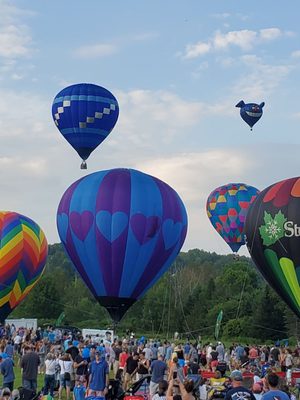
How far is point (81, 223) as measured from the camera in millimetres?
24078

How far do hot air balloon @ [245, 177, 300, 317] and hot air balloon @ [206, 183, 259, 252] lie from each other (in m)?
19.6

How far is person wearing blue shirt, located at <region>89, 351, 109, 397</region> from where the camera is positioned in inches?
473

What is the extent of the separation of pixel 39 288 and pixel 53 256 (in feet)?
196

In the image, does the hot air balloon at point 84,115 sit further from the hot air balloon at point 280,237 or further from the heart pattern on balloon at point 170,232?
the hot air balloon at point 280,237

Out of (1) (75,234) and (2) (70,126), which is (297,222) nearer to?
(1) (75,234)

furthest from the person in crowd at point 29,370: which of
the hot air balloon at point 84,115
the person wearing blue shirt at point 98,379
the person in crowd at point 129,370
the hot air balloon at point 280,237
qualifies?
the hot air balloon at point 84,115

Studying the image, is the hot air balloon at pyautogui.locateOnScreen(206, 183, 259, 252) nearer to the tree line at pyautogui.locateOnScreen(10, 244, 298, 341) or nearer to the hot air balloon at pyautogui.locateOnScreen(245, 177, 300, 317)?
the tree line at pyautogui.locateOnScreen(10, 244, 298, 341)

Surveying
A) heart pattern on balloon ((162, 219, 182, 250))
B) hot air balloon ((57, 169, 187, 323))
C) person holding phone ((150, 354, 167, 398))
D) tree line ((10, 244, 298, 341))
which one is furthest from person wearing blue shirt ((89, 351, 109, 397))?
tree line ((10, 244, 298, 341))

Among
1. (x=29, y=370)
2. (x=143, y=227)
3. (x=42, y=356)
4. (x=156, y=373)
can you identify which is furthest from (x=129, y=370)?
(x=143, y=227)

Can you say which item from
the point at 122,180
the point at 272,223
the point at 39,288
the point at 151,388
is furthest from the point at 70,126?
the point at 39,288

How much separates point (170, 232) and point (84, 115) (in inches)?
279

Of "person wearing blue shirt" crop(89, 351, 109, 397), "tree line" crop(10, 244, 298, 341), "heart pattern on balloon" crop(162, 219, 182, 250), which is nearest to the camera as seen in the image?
"person wearing blue shirt" crop(89, 351, 109, 397)

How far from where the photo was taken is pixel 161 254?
2453 centimetres

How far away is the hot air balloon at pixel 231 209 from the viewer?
41.1 meters
